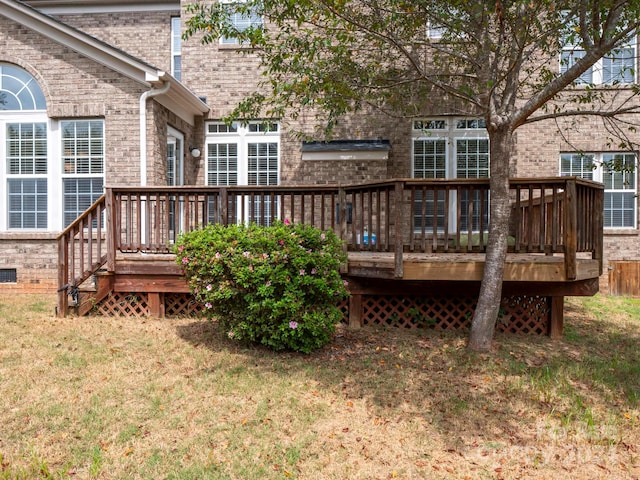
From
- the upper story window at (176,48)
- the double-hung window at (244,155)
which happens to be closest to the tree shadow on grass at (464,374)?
the double-hung window at (244,155)

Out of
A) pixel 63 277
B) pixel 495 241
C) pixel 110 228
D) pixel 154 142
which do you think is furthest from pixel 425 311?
pixel 154 142

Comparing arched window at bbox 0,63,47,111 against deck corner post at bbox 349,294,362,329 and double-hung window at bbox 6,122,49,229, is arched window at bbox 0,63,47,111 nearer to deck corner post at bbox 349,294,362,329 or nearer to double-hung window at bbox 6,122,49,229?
double-hung window at bbox 6,122,49,229

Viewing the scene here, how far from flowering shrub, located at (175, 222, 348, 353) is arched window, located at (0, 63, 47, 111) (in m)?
5.79

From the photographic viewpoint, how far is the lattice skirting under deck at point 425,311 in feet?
21.4

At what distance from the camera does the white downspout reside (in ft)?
28.2

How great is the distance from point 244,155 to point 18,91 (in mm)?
4308

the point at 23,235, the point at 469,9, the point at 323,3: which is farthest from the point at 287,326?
the point at 23,235

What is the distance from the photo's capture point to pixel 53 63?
899cm

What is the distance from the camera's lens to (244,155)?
1059cm

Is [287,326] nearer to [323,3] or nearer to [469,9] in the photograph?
[323,3]

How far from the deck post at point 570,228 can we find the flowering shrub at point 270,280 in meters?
2.55

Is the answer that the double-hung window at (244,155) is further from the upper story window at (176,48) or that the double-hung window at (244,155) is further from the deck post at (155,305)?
the deck post at (155,305)

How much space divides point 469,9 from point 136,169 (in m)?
6.15

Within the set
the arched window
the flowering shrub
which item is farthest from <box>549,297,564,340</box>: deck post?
the arched window
